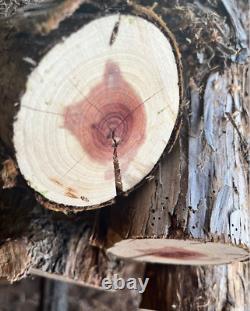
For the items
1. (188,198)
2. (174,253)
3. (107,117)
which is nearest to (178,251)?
(174,253)

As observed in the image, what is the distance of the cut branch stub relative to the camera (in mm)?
1078

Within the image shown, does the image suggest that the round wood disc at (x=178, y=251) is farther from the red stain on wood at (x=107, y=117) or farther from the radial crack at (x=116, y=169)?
the red stain on wood at (x=107, y=117)

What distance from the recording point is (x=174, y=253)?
4.92 feet

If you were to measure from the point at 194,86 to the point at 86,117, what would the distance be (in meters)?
0.47

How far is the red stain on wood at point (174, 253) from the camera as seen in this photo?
4.78 feet

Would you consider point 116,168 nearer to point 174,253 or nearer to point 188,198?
point 188,198

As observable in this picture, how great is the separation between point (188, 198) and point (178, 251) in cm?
23

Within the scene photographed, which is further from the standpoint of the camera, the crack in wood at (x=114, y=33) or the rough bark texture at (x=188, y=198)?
the rough bark texture at (x=188, y=198)

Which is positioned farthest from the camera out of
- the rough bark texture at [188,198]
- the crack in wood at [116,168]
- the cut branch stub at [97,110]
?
the rough bark texture at [188,198]

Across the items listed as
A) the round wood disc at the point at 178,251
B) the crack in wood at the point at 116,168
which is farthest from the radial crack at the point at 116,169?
the round wood disc at the point at 178,251

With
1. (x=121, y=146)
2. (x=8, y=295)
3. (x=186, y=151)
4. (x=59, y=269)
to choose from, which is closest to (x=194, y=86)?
(x=186, y=151)

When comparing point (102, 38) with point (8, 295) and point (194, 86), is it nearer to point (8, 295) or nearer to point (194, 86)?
point (194, 86)

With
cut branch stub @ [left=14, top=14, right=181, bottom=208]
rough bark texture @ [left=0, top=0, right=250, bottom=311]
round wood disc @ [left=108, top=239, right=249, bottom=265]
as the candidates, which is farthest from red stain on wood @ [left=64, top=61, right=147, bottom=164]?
round wood disc @ [left=108, top=239, right=249, bottom=265]

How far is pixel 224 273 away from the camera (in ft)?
5.37
